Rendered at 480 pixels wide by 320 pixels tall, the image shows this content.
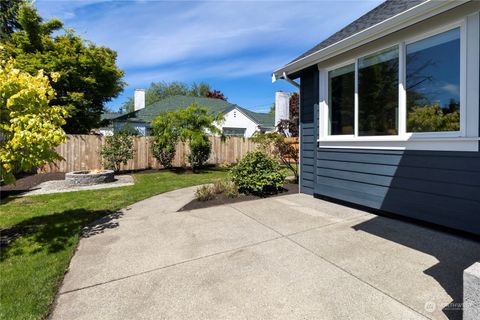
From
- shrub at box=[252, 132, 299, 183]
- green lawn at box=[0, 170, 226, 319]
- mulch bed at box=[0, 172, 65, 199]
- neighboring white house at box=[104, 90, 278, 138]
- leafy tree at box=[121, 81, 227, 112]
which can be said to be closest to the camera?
green lawn at box=[0, 170, 226, 319]

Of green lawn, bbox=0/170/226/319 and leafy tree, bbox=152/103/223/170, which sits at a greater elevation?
leafy tree, bbox=152/103/223/170

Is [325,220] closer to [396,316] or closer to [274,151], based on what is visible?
[396,316]

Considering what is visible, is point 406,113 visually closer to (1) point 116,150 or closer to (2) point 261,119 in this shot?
(1) point 116,150

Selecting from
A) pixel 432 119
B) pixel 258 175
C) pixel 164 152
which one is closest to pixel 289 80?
pixel 258 175

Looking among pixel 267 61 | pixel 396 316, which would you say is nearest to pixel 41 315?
pixel 396 316

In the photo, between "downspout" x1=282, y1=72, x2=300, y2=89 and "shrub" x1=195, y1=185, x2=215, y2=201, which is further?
"downspout" x1=282, y1=72, x2=300, y2=89

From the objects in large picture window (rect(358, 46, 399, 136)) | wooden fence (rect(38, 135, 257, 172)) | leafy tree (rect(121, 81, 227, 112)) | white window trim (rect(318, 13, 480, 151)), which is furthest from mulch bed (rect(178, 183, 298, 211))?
leafy tree (rect(121, 81, 227, 112))

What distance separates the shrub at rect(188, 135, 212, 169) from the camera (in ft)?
37.1

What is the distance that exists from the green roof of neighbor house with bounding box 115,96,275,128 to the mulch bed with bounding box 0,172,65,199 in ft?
27.1

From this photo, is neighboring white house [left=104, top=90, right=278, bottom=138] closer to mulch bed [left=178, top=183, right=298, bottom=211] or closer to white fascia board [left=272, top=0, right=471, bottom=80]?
mulch bed [left=178, top=183, right=298, bottom=211]

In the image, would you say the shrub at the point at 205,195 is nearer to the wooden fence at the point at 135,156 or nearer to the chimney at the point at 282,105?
the wooden fence at the point at 135,156

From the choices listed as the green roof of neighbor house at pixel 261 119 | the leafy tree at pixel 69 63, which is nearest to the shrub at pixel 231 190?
the leafy tree at pixel 69 63

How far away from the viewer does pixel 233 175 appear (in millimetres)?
6535

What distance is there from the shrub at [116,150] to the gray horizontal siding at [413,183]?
336 inches
